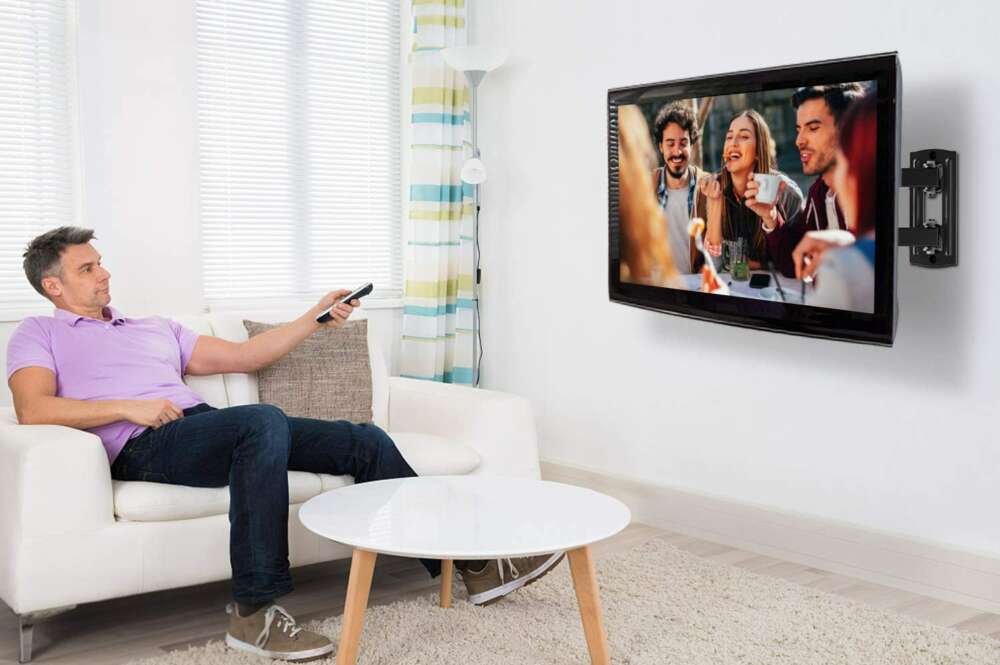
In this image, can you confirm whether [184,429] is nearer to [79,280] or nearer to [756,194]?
[79,280]

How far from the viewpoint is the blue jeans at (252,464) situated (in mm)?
2621

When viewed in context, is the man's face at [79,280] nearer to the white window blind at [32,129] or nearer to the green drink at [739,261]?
the white window blind at [32,129]

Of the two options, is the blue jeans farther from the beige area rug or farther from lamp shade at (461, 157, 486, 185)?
lamp shade at (461, 157, 486, 185)

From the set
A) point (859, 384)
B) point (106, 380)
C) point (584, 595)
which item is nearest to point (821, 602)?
point (859, 384)

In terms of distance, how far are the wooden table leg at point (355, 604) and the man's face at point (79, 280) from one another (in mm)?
1164

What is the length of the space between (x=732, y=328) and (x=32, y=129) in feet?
8.41

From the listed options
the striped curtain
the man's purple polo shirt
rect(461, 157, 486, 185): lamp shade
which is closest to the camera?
the man's purple polo shirt

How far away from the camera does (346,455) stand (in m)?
2.96

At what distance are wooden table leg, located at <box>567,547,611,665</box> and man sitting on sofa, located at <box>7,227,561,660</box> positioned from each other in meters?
0.35

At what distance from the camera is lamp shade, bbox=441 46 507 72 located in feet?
14.3

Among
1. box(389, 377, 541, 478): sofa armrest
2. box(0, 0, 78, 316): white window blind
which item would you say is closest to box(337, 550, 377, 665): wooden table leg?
box(389, 377, 541, 478): sofa armrest

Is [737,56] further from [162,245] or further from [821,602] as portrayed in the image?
[162,245]

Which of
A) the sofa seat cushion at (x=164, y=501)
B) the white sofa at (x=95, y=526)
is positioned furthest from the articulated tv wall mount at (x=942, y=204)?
the sofa seat cushion at (x=164, y=501)

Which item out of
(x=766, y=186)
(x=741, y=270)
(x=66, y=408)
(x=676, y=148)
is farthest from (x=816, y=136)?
(x=66, y=408)
